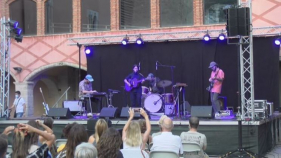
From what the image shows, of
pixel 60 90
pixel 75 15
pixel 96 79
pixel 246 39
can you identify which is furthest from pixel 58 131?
pixel 60 90

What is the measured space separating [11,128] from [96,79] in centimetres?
1182

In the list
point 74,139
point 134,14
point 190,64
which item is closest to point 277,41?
point 190,64

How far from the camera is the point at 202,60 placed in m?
15.2

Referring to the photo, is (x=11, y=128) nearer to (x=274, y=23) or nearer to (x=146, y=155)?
(x=146, y=155)

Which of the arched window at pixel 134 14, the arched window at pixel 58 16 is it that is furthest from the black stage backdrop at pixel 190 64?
the arched window at pixel 58 16

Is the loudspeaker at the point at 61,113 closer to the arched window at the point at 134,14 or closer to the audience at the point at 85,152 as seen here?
the arched window at the point at 134,14

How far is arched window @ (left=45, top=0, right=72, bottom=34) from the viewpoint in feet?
58.8

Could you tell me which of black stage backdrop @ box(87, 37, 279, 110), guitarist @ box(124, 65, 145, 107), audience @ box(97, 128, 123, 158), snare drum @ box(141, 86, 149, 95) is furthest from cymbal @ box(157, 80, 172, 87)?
audience @ box(97, 128, 123, 158)

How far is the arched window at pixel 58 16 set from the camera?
58.8 ft

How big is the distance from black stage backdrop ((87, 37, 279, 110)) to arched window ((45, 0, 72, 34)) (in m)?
2.27

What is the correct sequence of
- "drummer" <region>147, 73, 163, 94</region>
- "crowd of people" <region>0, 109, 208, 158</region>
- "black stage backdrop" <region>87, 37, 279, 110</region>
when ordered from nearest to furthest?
"crowd of people" <region>0, 109, 208, 158</region> < "drummer" <region>147, 73, 163, 94</region> < "black stage backdrop" <region>87, 37, 279, 110</region>

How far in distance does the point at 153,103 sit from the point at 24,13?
28.7 ft

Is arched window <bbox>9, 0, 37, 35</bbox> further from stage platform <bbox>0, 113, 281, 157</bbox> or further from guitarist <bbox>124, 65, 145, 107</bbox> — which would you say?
stage platform <bbox>0, 113, 281, 157</bbox>

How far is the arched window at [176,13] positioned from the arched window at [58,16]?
166 inches
